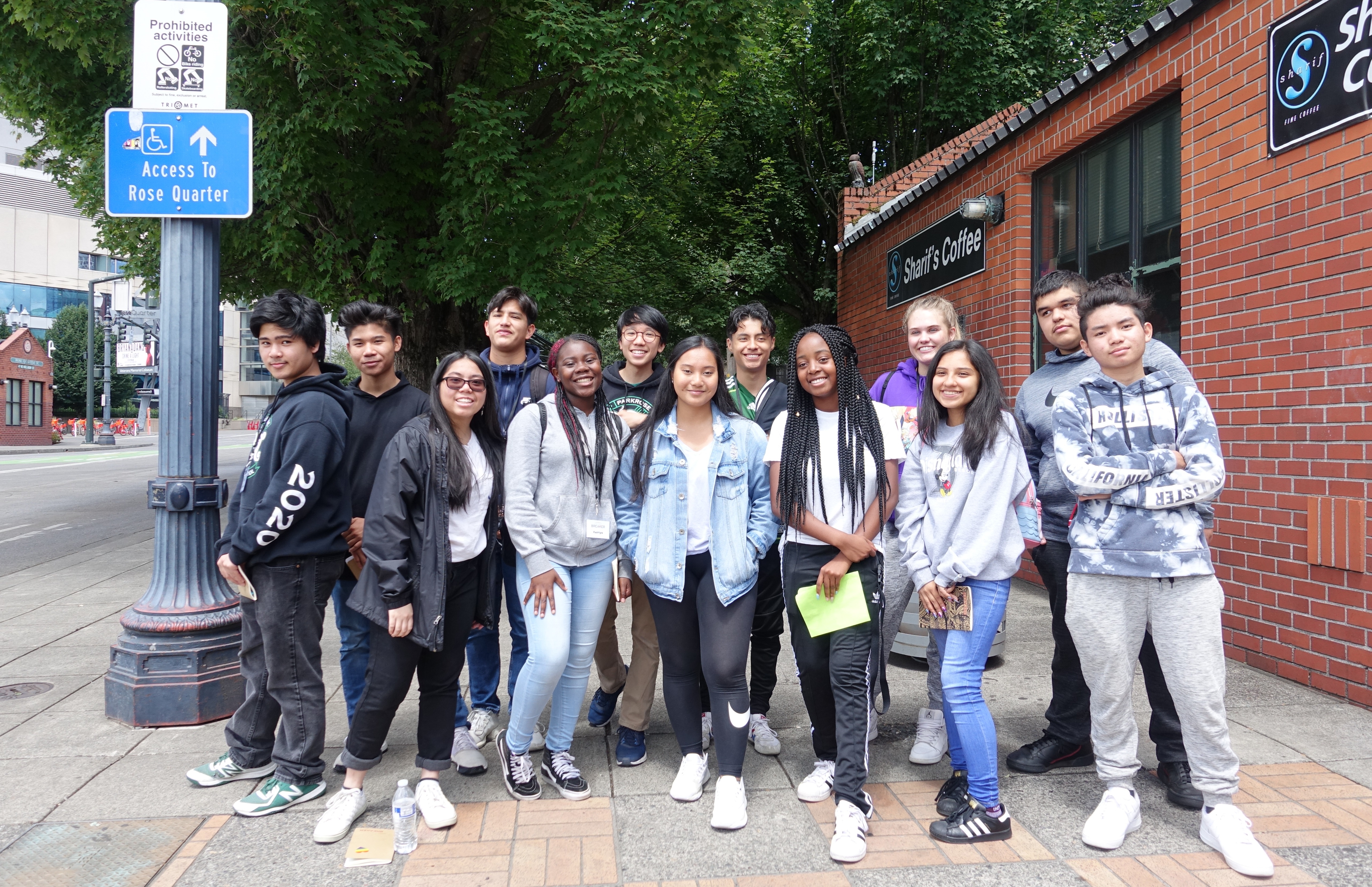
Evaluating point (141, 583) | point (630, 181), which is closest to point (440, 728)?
point (141, 583)

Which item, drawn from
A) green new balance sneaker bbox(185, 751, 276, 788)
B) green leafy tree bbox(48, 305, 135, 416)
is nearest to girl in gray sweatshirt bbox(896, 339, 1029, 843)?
green new balance sneaker bbox(185, 751, 276, 788)

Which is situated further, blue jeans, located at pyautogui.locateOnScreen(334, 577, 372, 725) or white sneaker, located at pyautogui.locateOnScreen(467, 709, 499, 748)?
white sneaker, located at pyautogui.locateOnScreen(467, 709, 499, 748)

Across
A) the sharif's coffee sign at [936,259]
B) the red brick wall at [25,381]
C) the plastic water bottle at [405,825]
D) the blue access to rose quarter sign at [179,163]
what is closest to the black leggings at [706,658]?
the plastic water bottle at [405,825]

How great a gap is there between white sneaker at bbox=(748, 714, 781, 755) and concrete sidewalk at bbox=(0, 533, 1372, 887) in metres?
0.04

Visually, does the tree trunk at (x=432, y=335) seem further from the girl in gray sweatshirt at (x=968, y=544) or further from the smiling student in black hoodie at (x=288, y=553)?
the girl in gray sweatshirt at (x=968, y=544)

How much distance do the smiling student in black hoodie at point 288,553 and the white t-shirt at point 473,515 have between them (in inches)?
20.2

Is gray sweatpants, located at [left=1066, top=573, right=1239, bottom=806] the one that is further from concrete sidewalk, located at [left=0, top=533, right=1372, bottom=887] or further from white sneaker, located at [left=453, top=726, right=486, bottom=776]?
white sneaker, located at [left=453, top=726, right=486, bottom=776]

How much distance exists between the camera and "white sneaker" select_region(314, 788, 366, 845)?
309 cm

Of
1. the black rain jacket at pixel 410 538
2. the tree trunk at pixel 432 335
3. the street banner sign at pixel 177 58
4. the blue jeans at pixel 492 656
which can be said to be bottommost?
the blue jeans at pixel 492 656

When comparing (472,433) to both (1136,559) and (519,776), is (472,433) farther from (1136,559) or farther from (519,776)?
(1136,559)

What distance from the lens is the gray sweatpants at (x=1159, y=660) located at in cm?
297

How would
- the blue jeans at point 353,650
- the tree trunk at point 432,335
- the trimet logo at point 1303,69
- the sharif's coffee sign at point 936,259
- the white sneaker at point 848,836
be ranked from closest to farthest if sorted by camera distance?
1. the white sneaker at point 848,836
2. the blue jeans at point 353,650
3. the trimet logo at point 1303,69
4. the sharif's coffee sign at point 936,259
5. the tree trunk at point 432,335

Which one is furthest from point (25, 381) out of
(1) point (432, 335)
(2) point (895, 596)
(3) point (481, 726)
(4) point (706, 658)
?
(2) point (895, 596)

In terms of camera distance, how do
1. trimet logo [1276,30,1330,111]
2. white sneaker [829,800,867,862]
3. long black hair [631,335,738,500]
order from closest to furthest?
white sneaker [829,800,867,862] < long black hair [631,335,738,500] < trimet logo [1276,30,1330,111]
